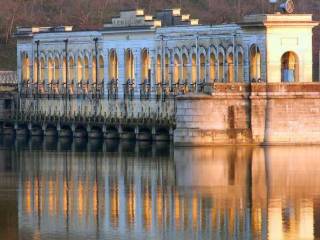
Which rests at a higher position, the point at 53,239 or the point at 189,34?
the point at 189,34

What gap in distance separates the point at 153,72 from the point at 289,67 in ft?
45.0

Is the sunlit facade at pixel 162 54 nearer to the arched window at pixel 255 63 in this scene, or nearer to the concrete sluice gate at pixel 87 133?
the arched window at pixel 255 63

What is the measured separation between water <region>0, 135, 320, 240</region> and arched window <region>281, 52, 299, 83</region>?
851 cm

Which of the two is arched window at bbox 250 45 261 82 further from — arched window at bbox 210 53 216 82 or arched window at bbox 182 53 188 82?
arched window at bbox 182 53 188 82

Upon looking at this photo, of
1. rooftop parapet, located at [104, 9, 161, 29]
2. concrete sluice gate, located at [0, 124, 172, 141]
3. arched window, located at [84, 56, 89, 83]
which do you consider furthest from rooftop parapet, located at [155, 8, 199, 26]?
concrete sluice gate, located at [0, 124, 172, 141]

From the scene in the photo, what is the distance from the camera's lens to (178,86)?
419ft

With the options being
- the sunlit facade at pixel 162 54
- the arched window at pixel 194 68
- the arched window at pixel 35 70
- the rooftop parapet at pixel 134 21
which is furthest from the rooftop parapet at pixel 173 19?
the arched window at pixel 35 70

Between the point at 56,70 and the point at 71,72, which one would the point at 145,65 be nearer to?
the point at 71,72

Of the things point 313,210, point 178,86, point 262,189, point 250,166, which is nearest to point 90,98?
point 178,86

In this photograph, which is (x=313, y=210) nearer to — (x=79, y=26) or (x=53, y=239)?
(x=53, y=239)

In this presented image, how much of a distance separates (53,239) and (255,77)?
163ft

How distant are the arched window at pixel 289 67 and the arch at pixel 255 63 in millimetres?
1339

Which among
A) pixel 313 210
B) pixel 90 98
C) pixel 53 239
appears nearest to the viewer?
pixel 53 239

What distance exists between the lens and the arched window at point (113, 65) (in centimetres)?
13650
